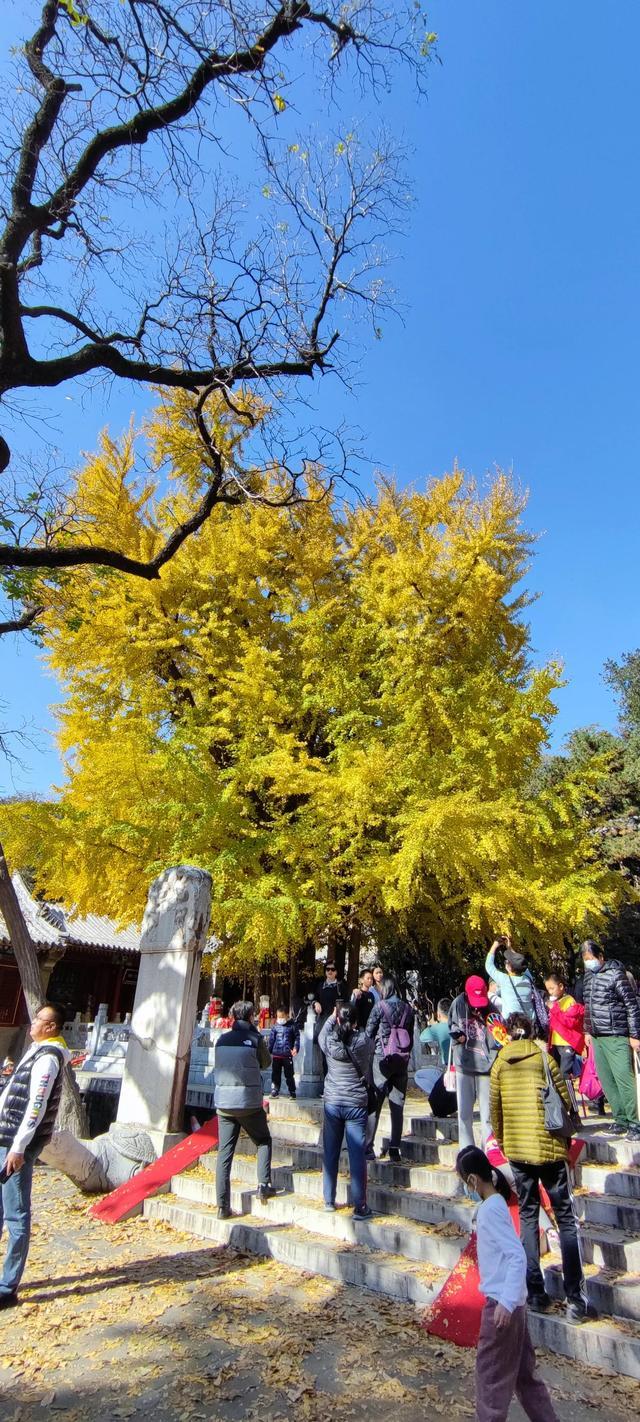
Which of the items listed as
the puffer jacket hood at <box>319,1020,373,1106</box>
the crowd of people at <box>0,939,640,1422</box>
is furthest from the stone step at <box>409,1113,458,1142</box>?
the puffer jacket hood at <box>319,1020,373,1106</box>

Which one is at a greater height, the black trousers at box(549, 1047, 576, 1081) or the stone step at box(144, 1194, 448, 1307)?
the black trousers at box(549, 1047, 576, 1081)

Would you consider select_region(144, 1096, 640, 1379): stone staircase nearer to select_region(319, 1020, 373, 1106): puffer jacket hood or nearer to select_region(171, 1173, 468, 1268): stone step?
select_region(171, 1173, 468, 1268): stone step

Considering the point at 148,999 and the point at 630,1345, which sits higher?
the point at 148,999

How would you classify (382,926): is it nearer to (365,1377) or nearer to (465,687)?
(465,687)

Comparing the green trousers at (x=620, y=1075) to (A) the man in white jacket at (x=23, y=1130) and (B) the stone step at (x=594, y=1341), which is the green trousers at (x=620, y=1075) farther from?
(A) the man in white jacket at (x=23, y=1130)

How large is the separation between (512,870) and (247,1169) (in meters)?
4.98

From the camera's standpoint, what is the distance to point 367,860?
1016 centimetres

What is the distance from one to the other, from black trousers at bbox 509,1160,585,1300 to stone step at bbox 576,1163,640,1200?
1444mm

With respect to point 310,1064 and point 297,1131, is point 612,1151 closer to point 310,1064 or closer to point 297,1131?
point 297,1131

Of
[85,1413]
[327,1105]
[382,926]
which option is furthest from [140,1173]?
[382,926]

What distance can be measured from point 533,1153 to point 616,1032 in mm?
2635

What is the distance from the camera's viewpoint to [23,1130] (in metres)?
4.45

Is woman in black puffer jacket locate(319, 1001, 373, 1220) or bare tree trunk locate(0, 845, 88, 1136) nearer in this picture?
woman in black puffer jacket locate(319, 1001, 373, 1220)

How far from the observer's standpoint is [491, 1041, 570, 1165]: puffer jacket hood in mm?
4020
